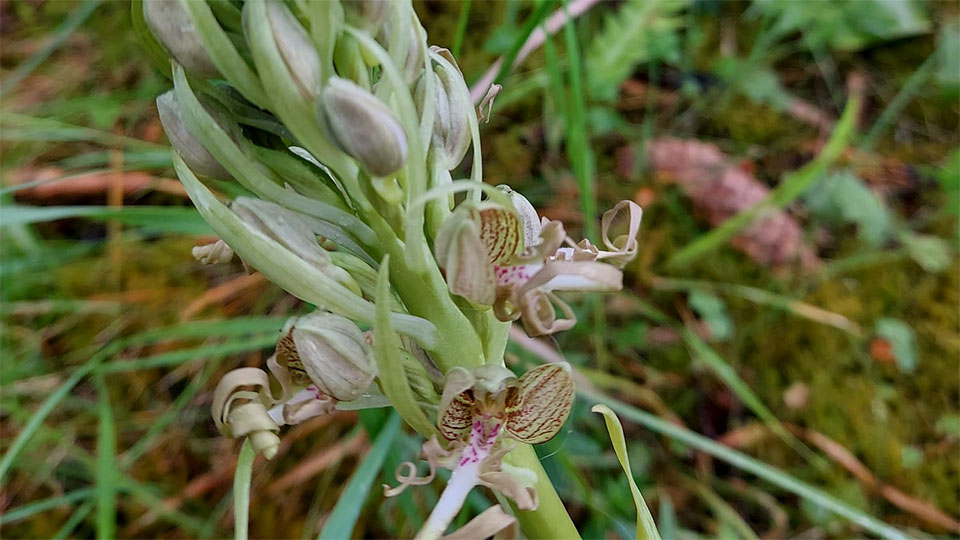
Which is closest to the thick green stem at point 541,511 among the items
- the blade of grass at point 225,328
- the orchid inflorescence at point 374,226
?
the orchid inflorescence at point 374,226

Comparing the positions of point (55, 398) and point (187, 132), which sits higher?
point (187, 132)

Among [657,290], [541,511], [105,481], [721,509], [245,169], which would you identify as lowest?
[721,509]

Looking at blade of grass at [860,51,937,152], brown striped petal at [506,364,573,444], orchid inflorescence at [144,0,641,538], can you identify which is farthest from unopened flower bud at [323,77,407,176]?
blade of grass at [860,51,937,152]

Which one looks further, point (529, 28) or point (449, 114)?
point (529, 28)

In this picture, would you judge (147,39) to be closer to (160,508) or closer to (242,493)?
(242,493)

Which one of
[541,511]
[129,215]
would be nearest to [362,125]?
[541,511]

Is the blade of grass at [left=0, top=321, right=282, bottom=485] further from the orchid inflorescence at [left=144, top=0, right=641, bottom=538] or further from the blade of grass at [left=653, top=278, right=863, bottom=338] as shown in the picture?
the blade of grass at [left=653, top=278, right=863, bottom=338]
